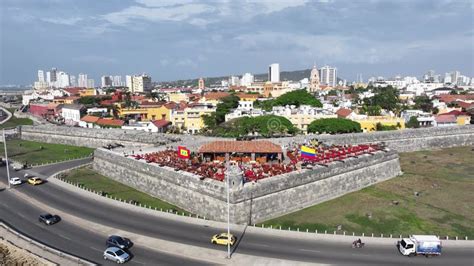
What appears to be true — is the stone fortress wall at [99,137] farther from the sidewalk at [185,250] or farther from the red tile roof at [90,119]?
the sidewalk at [185,250]

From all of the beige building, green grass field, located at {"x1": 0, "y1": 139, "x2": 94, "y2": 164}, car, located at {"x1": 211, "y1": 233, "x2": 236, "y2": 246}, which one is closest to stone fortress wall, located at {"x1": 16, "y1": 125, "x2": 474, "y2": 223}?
car, located at {"x1": 211, "y1": 233, "x2": 236, "y2": 246}

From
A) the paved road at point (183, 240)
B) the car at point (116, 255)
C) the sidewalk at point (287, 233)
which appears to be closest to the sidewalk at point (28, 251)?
the paved road at point (183, 240)

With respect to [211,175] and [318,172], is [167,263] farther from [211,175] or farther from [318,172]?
[318,172]

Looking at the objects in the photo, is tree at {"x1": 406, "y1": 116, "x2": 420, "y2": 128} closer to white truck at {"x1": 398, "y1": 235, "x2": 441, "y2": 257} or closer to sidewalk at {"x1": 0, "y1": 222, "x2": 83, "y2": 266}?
white truck at {"x1": 398, "y1": 235, "x2": 441, "y2": 257}

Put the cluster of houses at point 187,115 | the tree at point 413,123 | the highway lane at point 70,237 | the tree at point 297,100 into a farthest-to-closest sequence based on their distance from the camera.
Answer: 1. the tree at point 297,100
2. the tree at point 413,123
3. the cluster of houses at point 187,115
4. the highway lane at point 70,237

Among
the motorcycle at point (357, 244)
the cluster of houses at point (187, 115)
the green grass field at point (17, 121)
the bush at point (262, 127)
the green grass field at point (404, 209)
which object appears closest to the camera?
the motorcycle at point (357, 244)

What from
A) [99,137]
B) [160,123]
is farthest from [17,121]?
[160,123]

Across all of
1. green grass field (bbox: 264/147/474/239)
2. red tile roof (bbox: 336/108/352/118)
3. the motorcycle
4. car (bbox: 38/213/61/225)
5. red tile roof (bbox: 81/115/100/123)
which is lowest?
green grass field (bbox: 264/147/474/239)
